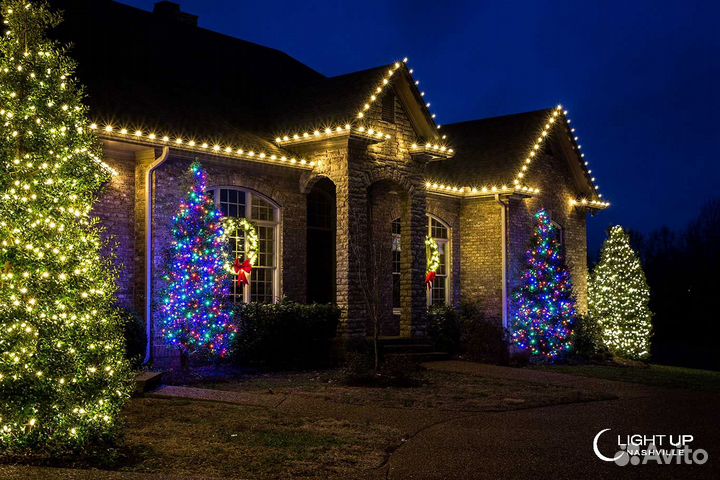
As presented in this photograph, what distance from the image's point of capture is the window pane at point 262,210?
730 inches

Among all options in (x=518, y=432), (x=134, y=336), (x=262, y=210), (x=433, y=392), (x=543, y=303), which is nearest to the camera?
(x=518, y=432)

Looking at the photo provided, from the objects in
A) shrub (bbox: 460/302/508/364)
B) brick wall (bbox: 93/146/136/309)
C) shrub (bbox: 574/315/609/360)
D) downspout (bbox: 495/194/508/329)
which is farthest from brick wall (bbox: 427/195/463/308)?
brick wall (bbox: 93/146/136/309)

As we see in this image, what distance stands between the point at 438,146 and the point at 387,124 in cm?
148

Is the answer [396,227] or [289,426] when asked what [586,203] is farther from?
[289,426]

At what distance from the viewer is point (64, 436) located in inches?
326

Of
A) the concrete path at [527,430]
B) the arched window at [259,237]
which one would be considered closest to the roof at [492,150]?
Result: the arched window at [259,237]

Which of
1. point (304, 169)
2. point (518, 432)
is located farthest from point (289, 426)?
point (304, 169)

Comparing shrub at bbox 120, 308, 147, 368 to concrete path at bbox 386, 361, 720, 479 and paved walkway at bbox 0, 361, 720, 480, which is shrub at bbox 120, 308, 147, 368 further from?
concrete path at bbox 386, 361, 720, 479

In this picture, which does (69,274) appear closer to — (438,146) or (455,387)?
(455,387)

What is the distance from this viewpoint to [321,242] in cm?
2041

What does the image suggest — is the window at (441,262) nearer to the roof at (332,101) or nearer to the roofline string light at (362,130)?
the roofline string light at (362,130)

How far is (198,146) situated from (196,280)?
282 centimetres

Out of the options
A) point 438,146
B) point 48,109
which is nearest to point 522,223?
point 438,146

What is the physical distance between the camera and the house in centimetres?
1623
